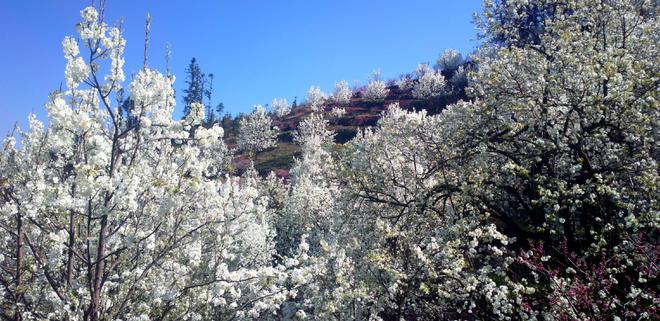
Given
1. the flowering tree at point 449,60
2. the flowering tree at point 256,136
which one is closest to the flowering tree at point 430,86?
the flowering tree at point 449,60

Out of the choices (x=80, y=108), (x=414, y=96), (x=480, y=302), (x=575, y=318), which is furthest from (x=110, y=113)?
(x=414, y=96)

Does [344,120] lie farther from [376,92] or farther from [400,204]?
[400,204]

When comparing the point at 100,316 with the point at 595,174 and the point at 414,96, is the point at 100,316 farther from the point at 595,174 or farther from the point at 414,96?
the point at 414,96

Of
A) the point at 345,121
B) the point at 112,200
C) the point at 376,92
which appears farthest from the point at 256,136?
the point at 112,200

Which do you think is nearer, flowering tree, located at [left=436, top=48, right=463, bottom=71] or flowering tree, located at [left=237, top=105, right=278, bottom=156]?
flowering tree, located at [left=237, top=105, right=278, bottom=156]

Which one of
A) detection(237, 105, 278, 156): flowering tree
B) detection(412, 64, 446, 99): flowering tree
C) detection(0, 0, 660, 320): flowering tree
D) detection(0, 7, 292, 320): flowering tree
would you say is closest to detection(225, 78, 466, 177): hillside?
detection(237, 105, 278, 156): flowering tree

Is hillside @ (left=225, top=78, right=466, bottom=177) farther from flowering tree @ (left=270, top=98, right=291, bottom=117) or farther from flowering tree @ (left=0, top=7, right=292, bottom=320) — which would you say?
flowering tree @ (left=0, top=7, right=292, bottom=320)

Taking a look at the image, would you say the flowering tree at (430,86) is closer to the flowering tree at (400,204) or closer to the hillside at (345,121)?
the hillside at (345,121)

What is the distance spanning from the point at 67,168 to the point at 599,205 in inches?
403

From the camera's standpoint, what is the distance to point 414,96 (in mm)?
93438

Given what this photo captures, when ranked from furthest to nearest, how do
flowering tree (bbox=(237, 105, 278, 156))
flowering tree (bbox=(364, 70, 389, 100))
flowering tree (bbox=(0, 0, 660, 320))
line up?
flowering tree (bbox=(364, 70, 389, 100))
flowering tree (bbox=(237, 105, 278, 156))
flowering tree (bbox=(0, 0, 660, 320))

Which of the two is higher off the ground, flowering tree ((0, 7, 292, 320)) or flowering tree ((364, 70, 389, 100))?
flowering tree ((364, 70, 389, 100))

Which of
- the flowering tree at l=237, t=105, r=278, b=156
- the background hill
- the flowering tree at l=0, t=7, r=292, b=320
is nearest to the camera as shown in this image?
the flowering tree at l=0, t=7, r=292, b=320

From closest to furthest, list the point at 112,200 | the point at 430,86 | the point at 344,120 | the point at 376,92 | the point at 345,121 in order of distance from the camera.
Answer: the point at 112,200, the point at 430,86, the point at 345,121, the point at 344,120, the point at 376,92
